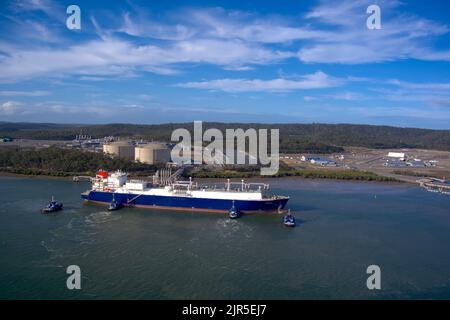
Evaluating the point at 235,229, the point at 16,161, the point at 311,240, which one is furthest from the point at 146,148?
the point at 311,240

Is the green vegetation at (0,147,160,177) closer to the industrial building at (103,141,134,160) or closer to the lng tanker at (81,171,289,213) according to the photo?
the industrial building at (103,141,134,160)

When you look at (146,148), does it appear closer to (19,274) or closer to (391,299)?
(19,274)

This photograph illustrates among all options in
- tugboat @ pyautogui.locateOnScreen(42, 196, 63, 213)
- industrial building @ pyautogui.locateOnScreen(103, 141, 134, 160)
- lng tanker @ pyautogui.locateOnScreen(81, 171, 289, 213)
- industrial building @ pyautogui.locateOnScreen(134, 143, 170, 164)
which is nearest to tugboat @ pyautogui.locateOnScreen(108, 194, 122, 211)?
lng tanker @ pyautogui.locateOnScreen(81, 171, 289, 213)

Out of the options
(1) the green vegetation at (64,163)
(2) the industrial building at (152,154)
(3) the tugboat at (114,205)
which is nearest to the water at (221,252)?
(3) the tugboat at (114,205)

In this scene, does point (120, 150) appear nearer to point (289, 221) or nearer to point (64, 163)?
point (64, 163)

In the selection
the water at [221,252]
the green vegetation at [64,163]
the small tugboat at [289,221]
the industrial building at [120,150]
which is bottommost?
the water at [221,252]

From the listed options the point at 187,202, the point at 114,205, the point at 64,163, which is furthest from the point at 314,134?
the point at 114,205

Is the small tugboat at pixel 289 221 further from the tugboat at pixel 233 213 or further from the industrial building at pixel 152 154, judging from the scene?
the industrial building at pixel 152 154
